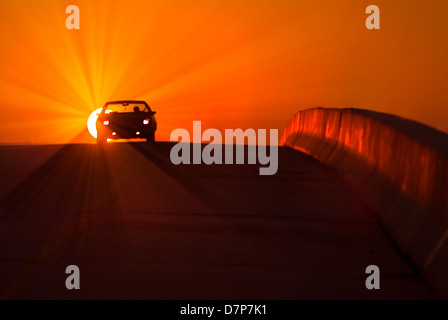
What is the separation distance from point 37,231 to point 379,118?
4721 millimetres

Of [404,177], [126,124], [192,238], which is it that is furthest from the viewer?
[126,124]

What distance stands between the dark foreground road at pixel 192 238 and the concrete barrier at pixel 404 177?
0.18 meters

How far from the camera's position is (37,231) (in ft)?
27.0

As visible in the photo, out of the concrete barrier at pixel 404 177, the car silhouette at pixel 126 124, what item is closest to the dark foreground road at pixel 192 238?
the concrete barrier at pixel 404 177

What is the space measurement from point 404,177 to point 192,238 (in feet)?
7.42

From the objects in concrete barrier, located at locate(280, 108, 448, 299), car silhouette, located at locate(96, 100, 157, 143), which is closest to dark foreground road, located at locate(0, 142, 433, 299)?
concrete barrier, located at locate(280, 108, 448, 299)

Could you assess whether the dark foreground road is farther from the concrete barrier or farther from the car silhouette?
the car silhouette

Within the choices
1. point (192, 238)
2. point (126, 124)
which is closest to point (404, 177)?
point (192, 238)

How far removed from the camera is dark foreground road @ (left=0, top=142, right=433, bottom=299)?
20.7 feet

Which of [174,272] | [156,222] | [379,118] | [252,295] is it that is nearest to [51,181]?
[156,222]

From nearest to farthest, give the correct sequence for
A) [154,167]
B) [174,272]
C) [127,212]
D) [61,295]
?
[61,295], [174,272], [127,212], [154,167]

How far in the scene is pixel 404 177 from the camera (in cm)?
824

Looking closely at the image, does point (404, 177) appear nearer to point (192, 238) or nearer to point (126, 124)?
point (192, 238)

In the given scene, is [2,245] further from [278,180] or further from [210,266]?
[278,180]
